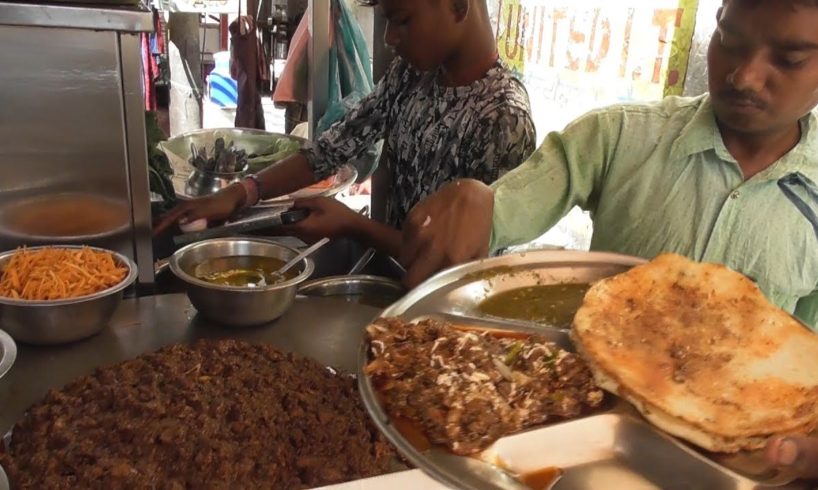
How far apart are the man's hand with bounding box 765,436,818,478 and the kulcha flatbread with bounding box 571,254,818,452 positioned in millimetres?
96

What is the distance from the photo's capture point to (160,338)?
6.49 feet

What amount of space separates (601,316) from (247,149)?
300 cm

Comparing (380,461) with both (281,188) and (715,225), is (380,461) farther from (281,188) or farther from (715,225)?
(281,188)

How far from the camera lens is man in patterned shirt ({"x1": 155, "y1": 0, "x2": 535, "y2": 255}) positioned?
8.02 ft

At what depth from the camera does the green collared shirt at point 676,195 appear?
1555mm

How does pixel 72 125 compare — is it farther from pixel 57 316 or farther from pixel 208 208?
pixel 208 208

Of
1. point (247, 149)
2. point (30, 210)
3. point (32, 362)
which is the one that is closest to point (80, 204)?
point (30, 210)

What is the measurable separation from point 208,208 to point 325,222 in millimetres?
528

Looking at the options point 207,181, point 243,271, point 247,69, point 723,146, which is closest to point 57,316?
point 243,271

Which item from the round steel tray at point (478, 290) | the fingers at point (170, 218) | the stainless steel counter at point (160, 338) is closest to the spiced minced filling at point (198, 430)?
the stainless steel counter at point (160, 338)

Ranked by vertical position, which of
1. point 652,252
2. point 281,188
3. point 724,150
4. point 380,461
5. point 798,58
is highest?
point 798,58

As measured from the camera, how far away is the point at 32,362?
179 cm

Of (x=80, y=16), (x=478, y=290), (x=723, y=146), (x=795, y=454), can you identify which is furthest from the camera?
(x=80, y=16)

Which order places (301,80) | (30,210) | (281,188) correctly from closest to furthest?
(30,210) < (281,188) < (301,80)
